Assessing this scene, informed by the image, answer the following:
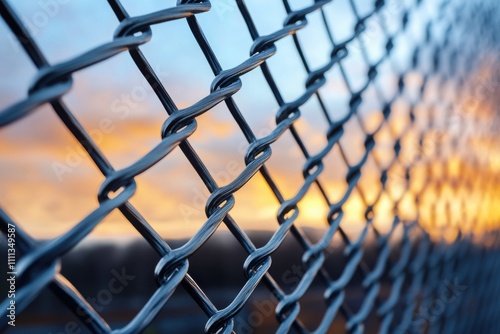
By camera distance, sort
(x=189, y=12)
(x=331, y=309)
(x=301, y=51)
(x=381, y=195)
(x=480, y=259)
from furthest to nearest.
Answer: (x=480, y=259) < (x=381, y=195) < (x=331, y=309) < (x=301, y=51) < (x=189, y=12)

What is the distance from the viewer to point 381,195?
888mm

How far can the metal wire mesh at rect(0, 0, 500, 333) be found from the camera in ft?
1.00

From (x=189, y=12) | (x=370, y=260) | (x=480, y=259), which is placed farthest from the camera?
(x=480, y=259)

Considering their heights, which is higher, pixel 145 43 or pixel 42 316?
pixel 145 43

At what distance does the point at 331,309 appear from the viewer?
0.72 m

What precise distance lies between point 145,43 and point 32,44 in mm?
87

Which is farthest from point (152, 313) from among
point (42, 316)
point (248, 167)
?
point (42, 316)

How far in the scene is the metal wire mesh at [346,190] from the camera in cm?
30

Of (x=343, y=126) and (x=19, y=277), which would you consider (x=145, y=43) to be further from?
(x=343, y=126)

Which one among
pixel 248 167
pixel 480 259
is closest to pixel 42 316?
pixel 480 259

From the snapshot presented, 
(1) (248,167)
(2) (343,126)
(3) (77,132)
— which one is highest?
(3) (77,132)

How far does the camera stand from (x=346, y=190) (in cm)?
76

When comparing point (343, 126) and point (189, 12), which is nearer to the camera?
point (189, 12)

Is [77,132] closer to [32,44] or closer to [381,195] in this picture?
[32,44]
